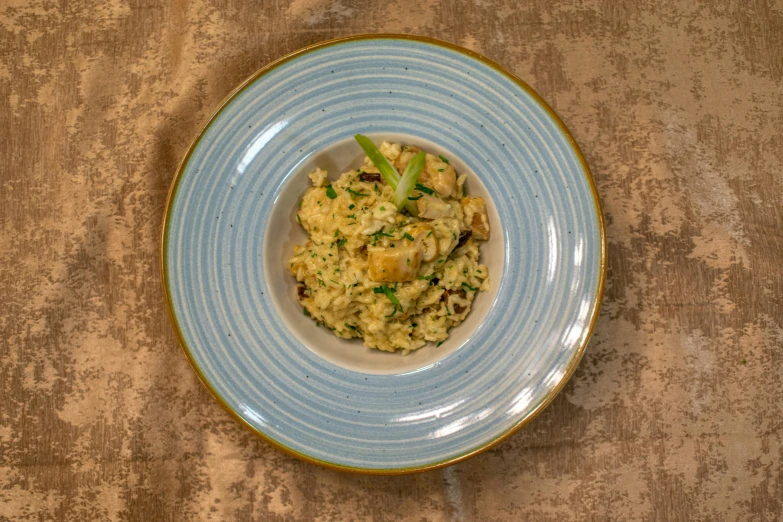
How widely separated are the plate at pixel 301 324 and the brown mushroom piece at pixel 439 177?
7cm

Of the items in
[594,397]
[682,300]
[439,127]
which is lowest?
[594,397]

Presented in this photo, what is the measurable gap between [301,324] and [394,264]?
596mm

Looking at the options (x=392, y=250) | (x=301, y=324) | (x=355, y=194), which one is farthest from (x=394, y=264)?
(x=301, y=324)

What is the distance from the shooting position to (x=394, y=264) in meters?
2.72

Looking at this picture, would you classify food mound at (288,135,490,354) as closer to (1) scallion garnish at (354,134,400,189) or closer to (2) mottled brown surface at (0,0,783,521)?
(1) scallion garnish at (354,134,400,189)

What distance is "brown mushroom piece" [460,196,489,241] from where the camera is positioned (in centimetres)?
297

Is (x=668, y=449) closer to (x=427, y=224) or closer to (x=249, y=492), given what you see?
(x=427, y=224)

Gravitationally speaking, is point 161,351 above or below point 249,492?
above

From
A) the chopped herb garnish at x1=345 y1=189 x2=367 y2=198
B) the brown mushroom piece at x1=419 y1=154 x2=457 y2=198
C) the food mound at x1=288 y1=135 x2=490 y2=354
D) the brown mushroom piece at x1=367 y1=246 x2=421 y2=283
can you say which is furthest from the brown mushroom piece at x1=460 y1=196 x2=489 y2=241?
the chopped herb garnish at x1=345 y1=189 x2=367 y2=198

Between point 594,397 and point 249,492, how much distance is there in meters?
1.92

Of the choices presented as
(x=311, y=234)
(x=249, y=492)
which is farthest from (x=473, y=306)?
(x=249, y=492)

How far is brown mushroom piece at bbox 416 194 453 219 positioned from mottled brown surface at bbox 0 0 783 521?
100 centimetres

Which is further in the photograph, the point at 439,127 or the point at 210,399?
the point at 210,399

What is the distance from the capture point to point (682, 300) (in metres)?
3.31
